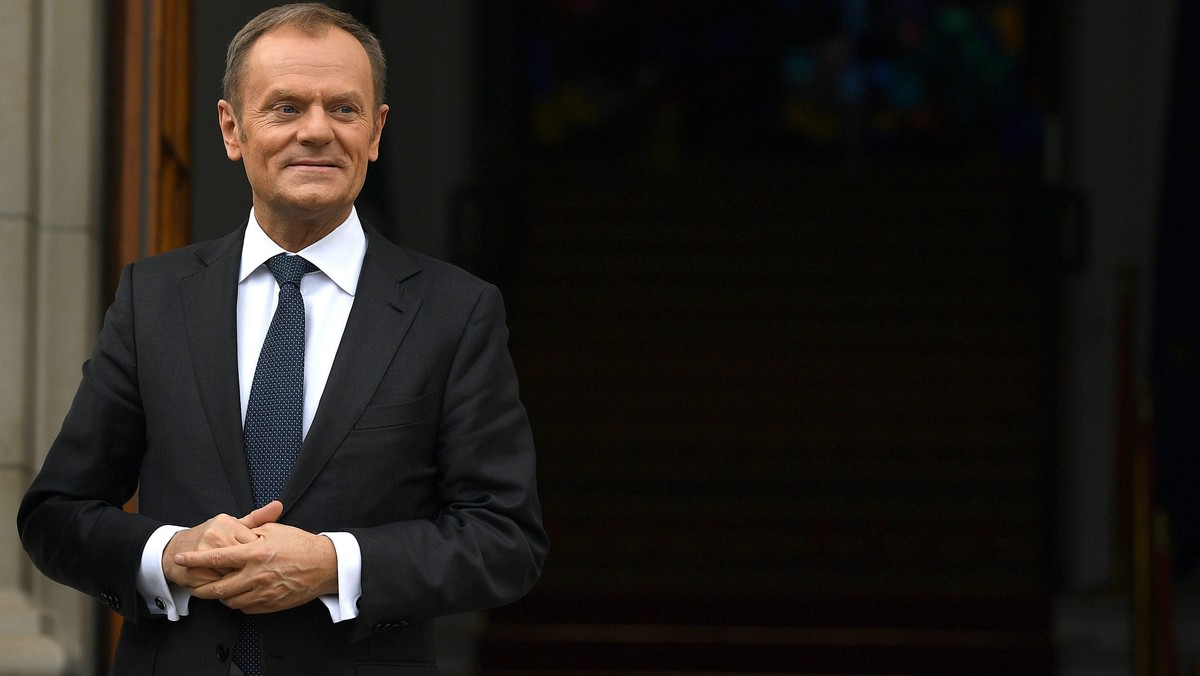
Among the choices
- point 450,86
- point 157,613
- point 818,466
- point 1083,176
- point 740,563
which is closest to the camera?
point 157,613

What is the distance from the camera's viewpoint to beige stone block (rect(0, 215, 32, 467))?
297 cm

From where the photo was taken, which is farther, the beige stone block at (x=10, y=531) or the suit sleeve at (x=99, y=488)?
the beige stone block at (x=10, y=531)

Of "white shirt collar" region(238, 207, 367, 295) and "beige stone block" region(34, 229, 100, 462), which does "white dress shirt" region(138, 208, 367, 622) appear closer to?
"white shirt collar" region(238, 207, 367, 295)

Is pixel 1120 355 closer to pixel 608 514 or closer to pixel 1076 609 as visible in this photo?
pixel 1076 609

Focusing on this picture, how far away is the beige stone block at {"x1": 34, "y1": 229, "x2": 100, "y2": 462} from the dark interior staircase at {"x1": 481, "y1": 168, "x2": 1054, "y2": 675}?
3.25 meters

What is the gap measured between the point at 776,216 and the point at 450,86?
191 cm

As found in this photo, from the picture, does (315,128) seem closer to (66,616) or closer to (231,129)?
(231,129)

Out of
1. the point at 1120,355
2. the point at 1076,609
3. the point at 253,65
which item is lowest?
the point at 1076,609

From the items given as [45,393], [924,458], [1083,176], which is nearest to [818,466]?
[924,458]

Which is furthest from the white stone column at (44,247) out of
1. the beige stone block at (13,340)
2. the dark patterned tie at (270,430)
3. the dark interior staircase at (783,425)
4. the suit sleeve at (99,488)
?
the dark interior staircase at (783,425)

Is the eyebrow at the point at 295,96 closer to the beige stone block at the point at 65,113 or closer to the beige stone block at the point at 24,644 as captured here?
the beige stone block at the point at 65,113

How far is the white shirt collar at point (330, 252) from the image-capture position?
1.89 m

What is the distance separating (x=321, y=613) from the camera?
1810 millimetres

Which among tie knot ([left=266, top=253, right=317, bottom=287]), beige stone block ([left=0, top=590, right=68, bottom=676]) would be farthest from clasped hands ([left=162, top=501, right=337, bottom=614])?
beige stone block ([left=0, top=590, right=68, bottom=676])
